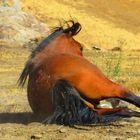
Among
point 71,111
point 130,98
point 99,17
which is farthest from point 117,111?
point 99,17

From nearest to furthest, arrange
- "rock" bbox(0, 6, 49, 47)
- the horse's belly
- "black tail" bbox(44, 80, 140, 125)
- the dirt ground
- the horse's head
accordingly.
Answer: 1. the dirt ground
2. "black tail" bbox(44, 80, 140, 125)
3. the horse's belly
4. the horse's head
5. "rock" bbox(0, 6, 49, 47)

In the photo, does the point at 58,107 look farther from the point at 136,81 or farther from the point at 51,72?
the point at 136,81

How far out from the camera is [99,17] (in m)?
33.9

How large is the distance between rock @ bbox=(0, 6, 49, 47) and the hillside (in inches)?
100

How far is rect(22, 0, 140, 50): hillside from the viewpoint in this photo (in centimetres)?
2917

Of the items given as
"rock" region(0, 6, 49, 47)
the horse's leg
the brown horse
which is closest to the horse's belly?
the brown horse

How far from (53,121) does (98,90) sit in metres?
0.58

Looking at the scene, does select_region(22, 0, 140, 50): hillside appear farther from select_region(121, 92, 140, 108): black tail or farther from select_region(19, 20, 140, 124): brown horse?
select_region(121, 92, 140, 108): black tail

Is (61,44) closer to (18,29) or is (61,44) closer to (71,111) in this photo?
(71,111)

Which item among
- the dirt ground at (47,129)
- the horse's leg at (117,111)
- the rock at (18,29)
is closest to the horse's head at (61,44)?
the dirt ground at (47,129)

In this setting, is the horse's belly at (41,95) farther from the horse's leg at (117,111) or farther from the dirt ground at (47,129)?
the horse's leg at (117,111)

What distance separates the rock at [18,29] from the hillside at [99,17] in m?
2.55

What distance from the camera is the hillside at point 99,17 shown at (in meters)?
29.2

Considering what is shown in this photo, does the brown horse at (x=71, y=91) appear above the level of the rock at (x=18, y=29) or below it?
above
